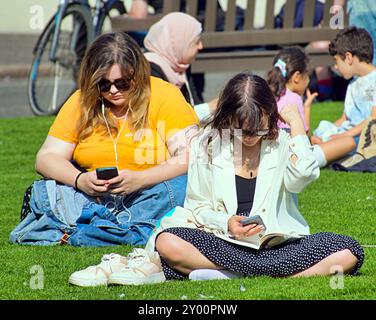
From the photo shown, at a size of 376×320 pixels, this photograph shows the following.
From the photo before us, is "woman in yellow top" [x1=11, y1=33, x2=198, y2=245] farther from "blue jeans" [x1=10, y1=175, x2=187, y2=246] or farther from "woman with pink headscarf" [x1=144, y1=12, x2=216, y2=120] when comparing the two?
"woman with pink headscarf" [x1=144, y1=12, x2=216, y2=120]

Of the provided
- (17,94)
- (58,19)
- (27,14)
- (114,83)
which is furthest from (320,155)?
(27,14)

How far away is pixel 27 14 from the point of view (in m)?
18.3

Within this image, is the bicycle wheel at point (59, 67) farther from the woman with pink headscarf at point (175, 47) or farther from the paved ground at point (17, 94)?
the woman with pink headscarf at point (175, 47)

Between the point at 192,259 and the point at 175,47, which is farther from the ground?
the point at 175,47

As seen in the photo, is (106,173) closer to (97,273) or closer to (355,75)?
(97,273)

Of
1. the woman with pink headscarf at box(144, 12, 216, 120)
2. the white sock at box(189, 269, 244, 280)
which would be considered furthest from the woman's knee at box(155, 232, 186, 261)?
the woman with pink headscarf at box(144, 12, 216, 120)

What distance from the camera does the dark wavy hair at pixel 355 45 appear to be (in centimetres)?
913

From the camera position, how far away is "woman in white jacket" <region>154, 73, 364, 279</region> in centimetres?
536

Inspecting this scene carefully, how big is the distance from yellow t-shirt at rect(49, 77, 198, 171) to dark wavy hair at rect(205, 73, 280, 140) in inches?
41.7

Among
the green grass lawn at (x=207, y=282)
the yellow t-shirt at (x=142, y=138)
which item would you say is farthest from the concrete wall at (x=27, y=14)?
the yellow t-shirt at (x=142, y=138)

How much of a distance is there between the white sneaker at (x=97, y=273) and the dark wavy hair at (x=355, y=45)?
13.7ft

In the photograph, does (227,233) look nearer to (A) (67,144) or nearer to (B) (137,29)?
(A) (67,144)

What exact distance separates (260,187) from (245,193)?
0.12m

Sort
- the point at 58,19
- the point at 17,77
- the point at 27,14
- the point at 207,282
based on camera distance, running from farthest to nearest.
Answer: the point at 27,14
the point at 17,77
the point at 58,19
the point at 207,282
